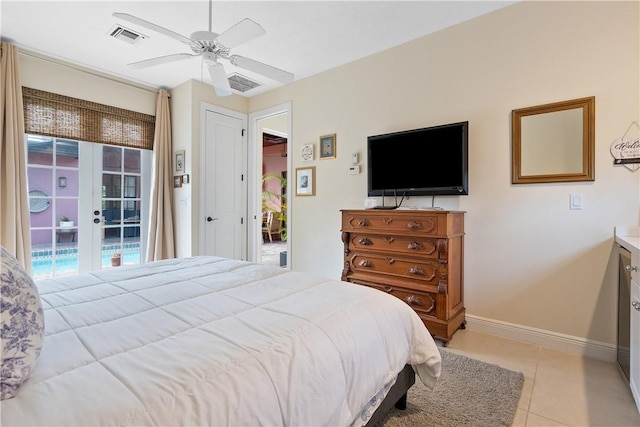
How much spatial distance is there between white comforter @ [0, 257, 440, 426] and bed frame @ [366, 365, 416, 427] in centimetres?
9

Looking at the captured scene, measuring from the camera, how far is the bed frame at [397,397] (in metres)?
1.33

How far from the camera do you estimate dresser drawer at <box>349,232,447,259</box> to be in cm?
240

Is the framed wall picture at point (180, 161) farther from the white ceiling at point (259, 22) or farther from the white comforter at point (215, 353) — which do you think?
the white comforter at point (215, 353)

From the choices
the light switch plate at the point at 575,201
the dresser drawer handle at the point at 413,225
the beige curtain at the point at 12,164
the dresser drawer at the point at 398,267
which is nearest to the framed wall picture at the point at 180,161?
the beige curtain at the point at 12,164

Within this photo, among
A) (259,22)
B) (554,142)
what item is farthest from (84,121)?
(554,142)

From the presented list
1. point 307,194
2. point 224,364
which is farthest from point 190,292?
point 307,194

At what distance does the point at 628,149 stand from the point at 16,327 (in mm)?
3135

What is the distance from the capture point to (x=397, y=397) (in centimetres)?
148

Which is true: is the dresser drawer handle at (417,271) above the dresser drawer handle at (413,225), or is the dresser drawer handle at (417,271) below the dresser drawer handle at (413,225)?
below

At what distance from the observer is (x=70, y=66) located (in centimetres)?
341

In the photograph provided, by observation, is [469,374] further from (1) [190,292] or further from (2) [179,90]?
(2) [179,90]

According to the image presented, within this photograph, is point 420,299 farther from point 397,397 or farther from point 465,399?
point 397,397

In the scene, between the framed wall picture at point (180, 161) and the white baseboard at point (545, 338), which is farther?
the framed wall picture at point (180, 161)

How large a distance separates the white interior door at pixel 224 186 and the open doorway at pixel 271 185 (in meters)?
0.21
